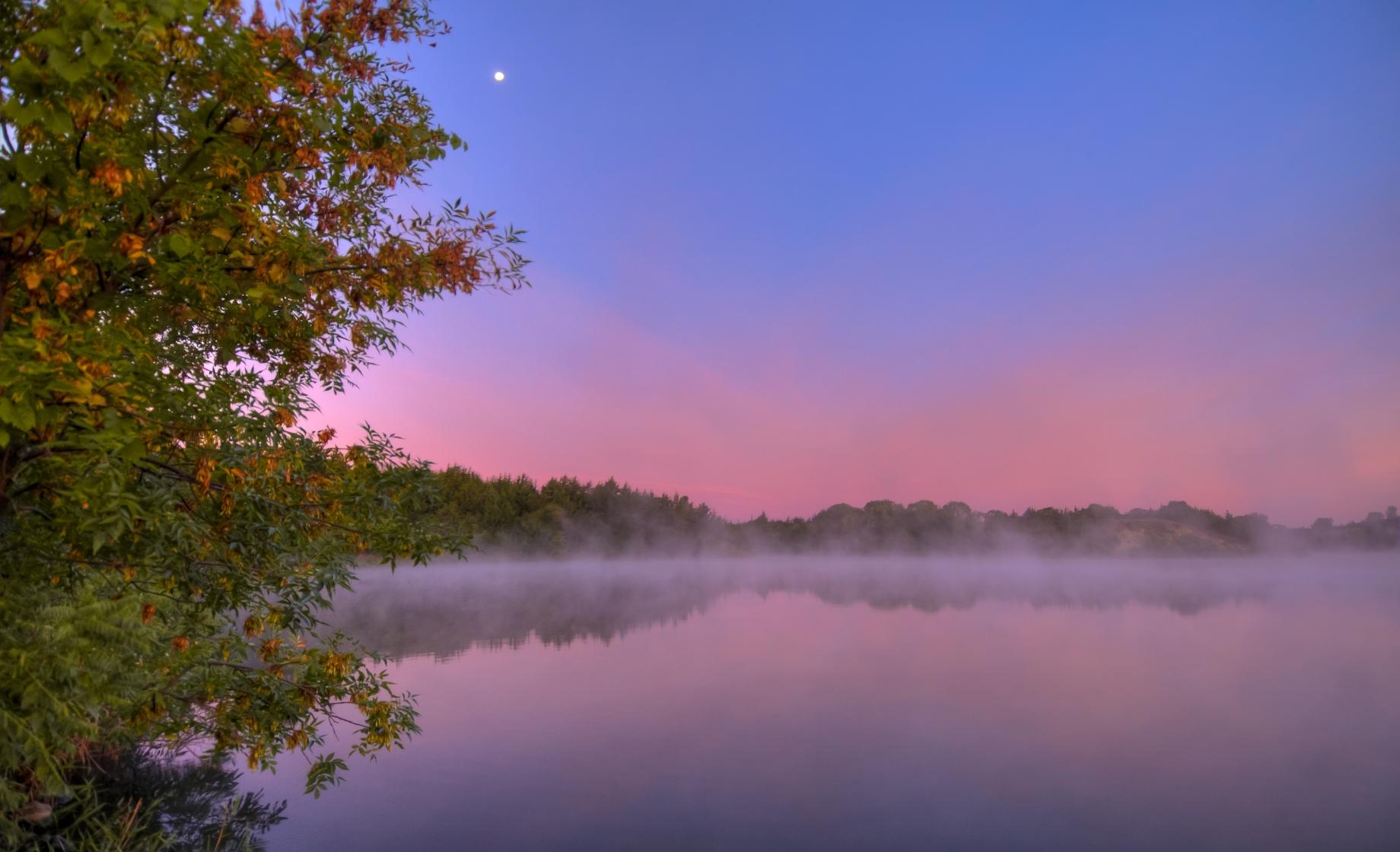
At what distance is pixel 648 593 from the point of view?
2653 inches

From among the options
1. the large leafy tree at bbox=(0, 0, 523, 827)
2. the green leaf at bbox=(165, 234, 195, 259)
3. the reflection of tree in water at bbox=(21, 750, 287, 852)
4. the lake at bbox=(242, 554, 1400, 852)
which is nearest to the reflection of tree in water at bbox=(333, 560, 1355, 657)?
the lake at bbox=(242, 554, 1400, 852)

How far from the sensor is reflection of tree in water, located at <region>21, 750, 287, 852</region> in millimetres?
10688

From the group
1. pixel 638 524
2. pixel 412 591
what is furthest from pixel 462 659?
pixel 638 524

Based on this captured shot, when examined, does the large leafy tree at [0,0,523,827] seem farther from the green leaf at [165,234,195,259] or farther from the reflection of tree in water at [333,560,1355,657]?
the reflection of tree in water at [333,560,1355,657]

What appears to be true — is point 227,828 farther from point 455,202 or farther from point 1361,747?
point 1361,747

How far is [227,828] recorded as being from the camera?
13.4 metres

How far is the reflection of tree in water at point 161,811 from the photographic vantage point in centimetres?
1069

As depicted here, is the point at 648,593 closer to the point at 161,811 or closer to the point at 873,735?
the point at 873,735

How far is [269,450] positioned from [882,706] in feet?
78.3

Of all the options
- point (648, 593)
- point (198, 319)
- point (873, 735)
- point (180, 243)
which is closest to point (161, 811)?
point (198, 319)

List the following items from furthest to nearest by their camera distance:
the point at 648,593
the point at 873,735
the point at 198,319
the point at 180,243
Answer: the point at 648,593 → the point at 873,735 → the point at 198,319 → the point at 180,243

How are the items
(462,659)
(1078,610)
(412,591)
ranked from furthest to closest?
(412,591), (1078,610), (462,659)

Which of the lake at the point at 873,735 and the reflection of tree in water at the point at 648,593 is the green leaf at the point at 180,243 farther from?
the reflection of tree in water at the point at 648,593

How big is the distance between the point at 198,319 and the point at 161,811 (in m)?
12.7
